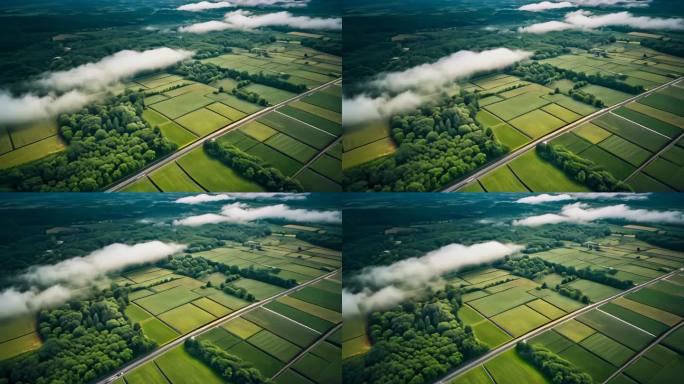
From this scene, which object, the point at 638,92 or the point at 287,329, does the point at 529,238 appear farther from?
the point at 287,329

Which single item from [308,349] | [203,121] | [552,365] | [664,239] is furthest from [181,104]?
[664,239]

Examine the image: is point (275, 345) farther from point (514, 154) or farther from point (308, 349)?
point (514, 154)

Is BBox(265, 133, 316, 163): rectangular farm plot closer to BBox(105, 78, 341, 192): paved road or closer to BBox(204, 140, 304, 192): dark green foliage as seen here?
BBox(204, 140, 304, 192): dark green foliage

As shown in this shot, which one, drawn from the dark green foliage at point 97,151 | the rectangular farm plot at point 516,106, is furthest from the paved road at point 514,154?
the dark green foliage at point 97,151

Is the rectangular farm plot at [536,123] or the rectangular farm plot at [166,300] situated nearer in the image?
Answer: the rectangular farm plot at [166,300]

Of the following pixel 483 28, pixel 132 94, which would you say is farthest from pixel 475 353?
pixel 132 94

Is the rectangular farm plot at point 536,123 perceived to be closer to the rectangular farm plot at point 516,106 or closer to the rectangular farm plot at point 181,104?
the rectangular farm plot at point 516,106

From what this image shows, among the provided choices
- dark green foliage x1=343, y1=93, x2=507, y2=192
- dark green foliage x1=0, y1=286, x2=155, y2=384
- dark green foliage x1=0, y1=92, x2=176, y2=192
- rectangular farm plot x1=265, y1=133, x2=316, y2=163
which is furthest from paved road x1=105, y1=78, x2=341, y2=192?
dark green foliage x1=0, y1=286, x2=155, y2=384
